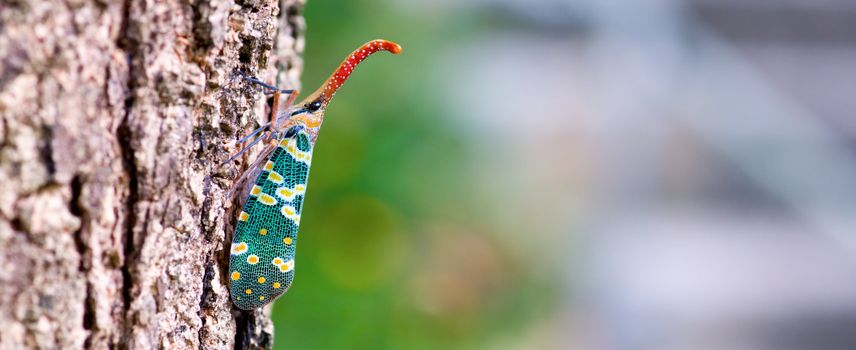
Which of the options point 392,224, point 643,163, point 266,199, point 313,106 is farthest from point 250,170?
point 643,163

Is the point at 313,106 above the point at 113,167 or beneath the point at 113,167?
above

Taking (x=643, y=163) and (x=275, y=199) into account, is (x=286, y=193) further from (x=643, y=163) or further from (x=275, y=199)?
(x=643, y=163)

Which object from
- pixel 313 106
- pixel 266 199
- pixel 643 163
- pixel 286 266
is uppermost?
pixel 643 163

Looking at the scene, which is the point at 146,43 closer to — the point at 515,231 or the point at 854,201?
the point at 515,231

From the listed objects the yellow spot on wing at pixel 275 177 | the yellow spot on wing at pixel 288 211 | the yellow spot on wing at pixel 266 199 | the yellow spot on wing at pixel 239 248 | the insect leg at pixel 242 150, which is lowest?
the yellow spot on wing at pixel 239 248

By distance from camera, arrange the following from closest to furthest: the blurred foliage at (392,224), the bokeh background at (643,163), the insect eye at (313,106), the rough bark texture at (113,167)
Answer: the rough bark texture at (113,167) → the insect eye at (313,106) → the blurred foliage at (392,224) → the bokeh background at (643,163)

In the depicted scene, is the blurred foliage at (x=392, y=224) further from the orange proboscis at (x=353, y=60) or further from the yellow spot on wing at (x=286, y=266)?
the yellow spot on wing at (x=286, y=266)

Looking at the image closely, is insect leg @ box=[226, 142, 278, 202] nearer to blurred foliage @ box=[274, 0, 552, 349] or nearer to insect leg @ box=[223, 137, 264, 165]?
insect leg @ box=[223, 137, 264, 165]

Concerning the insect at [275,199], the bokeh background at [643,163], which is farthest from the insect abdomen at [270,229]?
the bokeh background at [643,163]
